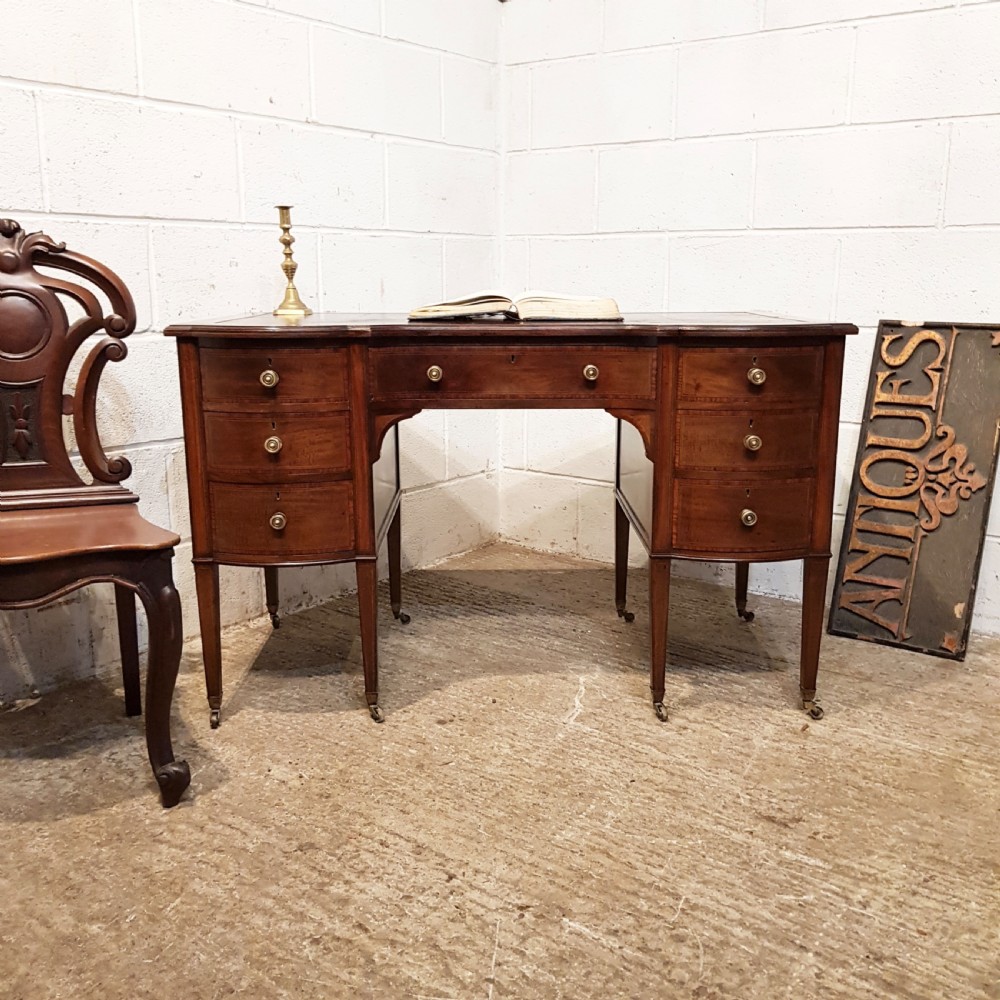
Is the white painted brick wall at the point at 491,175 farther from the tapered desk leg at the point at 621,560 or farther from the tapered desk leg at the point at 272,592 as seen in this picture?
the tapered desk leg at the point at 621,560

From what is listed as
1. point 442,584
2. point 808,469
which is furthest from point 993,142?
point 442,584

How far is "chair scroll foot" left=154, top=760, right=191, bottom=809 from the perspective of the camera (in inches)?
64.7

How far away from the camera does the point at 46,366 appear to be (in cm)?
179

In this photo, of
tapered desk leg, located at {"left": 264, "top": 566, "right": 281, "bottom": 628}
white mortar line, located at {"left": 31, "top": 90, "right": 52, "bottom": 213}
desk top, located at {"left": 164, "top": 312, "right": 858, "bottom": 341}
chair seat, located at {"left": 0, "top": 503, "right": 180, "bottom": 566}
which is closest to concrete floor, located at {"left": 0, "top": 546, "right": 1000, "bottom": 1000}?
tapered desk leg, located at {"left": 264, "top": 566, "right": 281, "bottom": 628}

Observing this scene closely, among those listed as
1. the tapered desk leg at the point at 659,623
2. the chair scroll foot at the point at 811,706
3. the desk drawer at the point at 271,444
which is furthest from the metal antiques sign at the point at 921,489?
the desk drawer at the point at 271,444

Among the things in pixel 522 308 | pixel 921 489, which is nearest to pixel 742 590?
pixel 921 489

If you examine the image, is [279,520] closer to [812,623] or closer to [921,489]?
[812,623]

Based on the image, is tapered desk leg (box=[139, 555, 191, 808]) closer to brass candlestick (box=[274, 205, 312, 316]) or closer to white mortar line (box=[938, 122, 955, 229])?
brass candlestick (box=[274, 205, 312, 316])

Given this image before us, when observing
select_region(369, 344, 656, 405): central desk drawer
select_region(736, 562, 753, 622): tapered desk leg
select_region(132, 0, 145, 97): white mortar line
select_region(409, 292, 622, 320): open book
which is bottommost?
select_region(736, 562, 753, 622): tapered desk leg

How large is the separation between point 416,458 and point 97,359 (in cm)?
126

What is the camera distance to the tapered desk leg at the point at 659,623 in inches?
77.5

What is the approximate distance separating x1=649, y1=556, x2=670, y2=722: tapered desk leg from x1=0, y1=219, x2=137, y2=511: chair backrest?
3.46 feet

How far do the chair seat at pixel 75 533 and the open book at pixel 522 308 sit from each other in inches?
26.9

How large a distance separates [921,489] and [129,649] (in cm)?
189
